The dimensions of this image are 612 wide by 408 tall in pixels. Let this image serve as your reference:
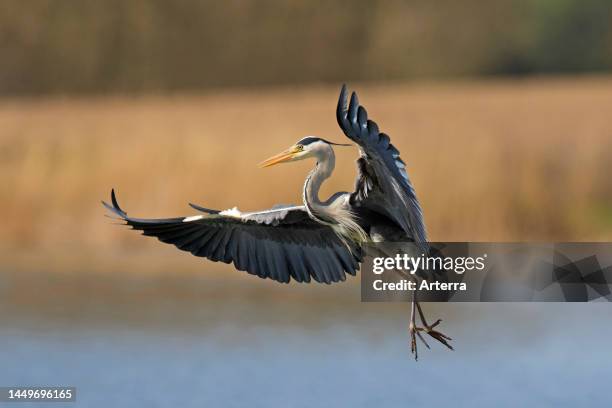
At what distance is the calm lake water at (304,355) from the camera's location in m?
8.14

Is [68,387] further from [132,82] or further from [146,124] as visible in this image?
[132,82]

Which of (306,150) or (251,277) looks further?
(251,277)

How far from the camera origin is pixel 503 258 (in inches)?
416

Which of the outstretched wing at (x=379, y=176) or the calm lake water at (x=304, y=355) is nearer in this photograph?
the outstretched wing at (x=379, y=176)

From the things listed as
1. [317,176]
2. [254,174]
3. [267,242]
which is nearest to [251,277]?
[254,174]

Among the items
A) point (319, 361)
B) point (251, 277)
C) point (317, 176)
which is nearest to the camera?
point (317, 176)

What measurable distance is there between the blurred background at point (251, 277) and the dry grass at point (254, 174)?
22 millimetres

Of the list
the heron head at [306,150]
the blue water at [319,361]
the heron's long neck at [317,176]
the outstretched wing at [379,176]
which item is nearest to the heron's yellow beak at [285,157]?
the heron head at [306,150]

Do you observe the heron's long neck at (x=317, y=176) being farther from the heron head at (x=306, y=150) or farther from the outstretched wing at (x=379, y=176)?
the outstretched wing at (x=379, y=176)

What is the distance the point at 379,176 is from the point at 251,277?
20.0ft

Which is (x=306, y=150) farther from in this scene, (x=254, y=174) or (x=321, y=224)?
(x=254, y=174)

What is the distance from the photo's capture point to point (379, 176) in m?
5.92

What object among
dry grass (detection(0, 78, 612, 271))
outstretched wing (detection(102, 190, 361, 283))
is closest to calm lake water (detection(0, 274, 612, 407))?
dry grass (detection(0, 78, 612, 271))

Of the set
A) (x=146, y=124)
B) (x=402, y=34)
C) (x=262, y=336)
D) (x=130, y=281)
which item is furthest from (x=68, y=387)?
(x=402, y=34)
